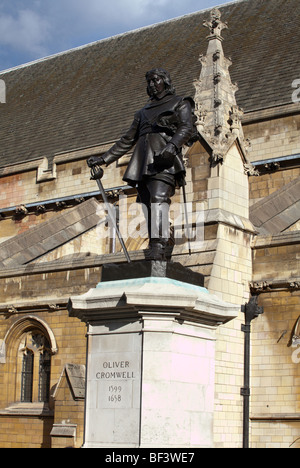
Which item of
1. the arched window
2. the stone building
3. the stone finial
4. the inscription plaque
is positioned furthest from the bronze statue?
the arched window

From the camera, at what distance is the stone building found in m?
15.1

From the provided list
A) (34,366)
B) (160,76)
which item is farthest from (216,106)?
(34,366)

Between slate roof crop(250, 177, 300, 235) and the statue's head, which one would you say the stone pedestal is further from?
slate roof crop(250, 177, 300, 235)

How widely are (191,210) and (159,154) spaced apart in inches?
265

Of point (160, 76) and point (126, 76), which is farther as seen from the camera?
point (126, 76)

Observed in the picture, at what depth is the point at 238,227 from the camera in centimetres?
1562

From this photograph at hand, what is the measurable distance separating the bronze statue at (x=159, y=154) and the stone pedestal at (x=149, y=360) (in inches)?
19.4

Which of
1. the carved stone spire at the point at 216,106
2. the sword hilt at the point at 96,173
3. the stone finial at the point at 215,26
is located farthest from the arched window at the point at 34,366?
the sword hilt at the point at 96,173

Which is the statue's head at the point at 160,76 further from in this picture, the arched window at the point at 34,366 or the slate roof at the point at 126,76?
the slate roof at the point at 126,76

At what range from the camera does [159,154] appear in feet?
29.4

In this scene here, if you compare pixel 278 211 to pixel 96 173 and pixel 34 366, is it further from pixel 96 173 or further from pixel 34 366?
pixel 96 173

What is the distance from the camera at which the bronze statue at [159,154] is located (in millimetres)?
9016

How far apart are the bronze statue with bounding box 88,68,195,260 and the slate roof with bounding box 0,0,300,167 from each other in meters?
13.5

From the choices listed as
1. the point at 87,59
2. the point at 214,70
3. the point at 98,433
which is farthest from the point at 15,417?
the point at 87,59
